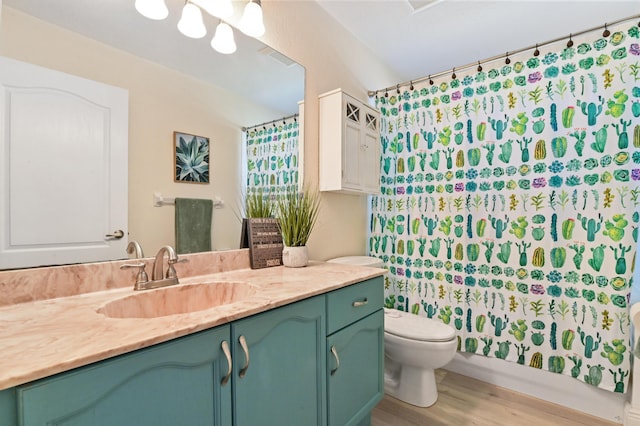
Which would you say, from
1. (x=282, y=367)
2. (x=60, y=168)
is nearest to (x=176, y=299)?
(x=282, y=367)

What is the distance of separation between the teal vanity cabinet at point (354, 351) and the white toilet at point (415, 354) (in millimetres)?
272

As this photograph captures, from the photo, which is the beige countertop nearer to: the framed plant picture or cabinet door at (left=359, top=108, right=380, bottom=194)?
the framed plant picture

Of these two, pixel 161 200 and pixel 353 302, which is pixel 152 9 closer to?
pixel 161 200

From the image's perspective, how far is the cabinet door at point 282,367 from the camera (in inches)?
33.6

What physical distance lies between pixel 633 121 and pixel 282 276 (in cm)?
188

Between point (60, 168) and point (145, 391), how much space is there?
760 millimetres

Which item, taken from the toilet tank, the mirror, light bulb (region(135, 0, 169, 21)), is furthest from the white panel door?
the toilet tank

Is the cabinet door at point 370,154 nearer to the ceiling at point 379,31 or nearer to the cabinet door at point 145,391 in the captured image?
the ceiling at point 379,31

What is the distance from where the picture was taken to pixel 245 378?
2.81 ft

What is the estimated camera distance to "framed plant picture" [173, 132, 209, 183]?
49.4 inches

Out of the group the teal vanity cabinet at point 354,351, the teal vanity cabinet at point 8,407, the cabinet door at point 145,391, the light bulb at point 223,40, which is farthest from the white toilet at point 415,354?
the light bulb at point 223,40

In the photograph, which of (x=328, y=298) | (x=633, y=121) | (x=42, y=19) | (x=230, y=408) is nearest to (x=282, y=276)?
(x=328, y=298)

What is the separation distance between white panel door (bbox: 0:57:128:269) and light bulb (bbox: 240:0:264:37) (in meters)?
0.68

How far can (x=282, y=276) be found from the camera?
1.33 m
